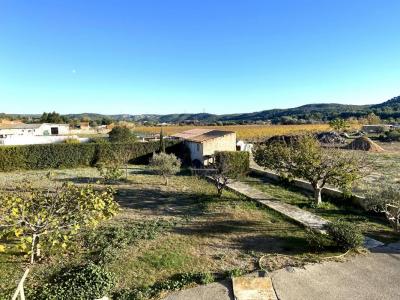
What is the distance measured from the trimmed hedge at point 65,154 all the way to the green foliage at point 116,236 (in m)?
17.6

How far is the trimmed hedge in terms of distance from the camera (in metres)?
29.6

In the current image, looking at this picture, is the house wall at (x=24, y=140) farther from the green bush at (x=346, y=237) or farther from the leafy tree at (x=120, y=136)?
the green bush at (x=346, y=237)

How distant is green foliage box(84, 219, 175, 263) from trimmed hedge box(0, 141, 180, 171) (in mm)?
17628

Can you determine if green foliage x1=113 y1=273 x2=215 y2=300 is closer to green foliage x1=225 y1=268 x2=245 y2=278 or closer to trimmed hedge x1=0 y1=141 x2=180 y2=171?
green foliage x1=225 y1=268 x2=245 y2=278

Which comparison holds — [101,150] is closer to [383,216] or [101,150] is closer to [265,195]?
[265,195]

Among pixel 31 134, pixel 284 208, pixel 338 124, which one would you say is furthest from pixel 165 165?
pixel 31 134

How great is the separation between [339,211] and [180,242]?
8.81 meters

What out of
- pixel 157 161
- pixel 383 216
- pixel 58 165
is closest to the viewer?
pixel 383 216

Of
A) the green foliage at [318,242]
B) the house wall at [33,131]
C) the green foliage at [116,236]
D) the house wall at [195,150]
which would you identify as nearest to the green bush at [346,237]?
the green foliage at [318,242]

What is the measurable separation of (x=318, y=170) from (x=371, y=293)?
8.32 meters

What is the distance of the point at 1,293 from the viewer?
8.40m

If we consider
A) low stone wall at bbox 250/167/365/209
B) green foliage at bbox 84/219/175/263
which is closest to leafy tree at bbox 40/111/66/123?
low stone wall at bbox 250/167/365/209

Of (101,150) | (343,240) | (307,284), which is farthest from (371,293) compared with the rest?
(101,150)

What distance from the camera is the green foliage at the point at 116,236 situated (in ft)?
35.6
